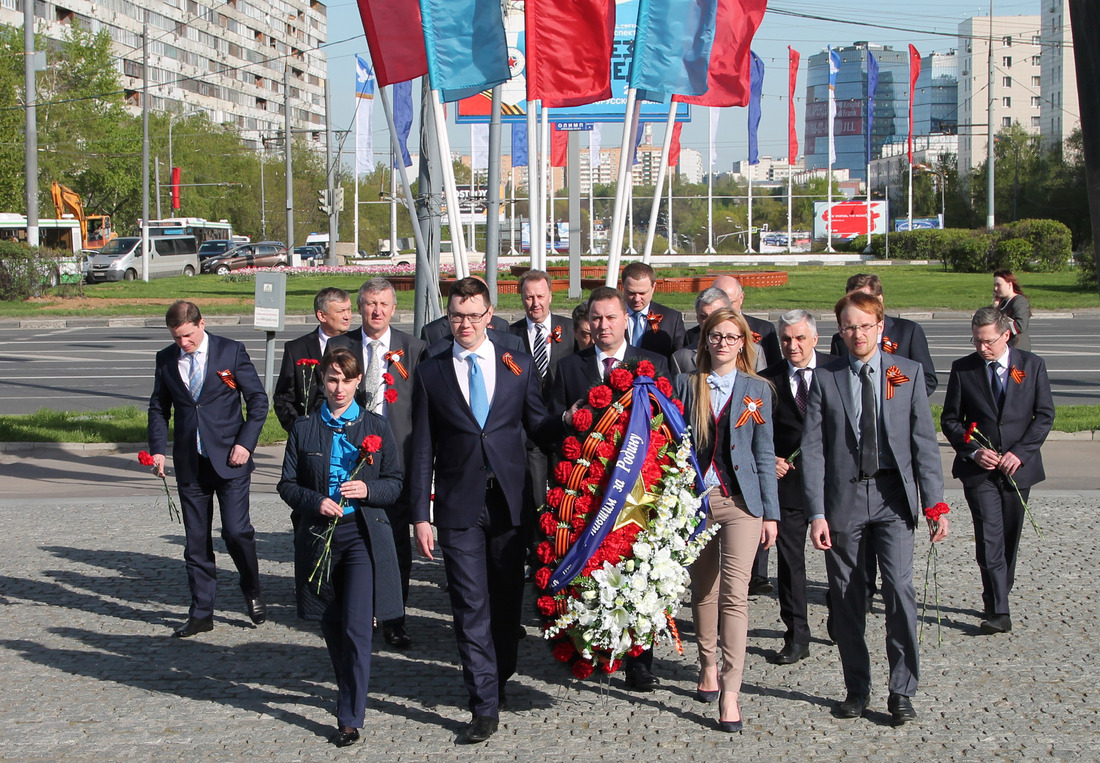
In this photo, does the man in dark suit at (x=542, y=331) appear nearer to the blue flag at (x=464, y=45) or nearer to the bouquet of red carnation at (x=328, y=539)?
the bouquet of red carnation at (x=328, y=539)

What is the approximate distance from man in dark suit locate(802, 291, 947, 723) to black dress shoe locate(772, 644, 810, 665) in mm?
759

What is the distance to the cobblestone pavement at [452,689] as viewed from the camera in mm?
4871

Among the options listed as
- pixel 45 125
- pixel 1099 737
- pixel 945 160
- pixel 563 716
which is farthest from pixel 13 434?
pixel 945 160

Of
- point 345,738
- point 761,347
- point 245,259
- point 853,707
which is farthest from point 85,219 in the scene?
point 853,707

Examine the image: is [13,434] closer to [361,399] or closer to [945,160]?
[361,399]

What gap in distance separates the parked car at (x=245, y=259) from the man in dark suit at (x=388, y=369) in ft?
167

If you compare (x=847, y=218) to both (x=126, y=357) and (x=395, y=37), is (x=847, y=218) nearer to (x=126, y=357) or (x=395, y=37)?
(x=126, y=357)

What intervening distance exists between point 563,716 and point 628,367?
168 cm

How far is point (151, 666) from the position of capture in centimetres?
603

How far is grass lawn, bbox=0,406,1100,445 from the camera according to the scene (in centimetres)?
1241

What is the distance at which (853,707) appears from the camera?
5.21 metres

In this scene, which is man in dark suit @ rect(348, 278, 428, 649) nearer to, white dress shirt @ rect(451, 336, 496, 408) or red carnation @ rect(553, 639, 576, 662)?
white dress shirt @ rect(451, 336, 496, 408)

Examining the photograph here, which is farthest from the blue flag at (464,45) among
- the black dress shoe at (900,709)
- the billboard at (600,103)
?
the billboard at (600,103)

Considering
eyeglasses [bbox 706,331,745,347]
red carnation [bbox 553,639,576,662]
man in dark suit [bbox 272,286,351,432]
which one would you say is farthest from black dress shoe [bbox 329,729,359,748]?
eyeglasses [bbox 706,331,745,347]
